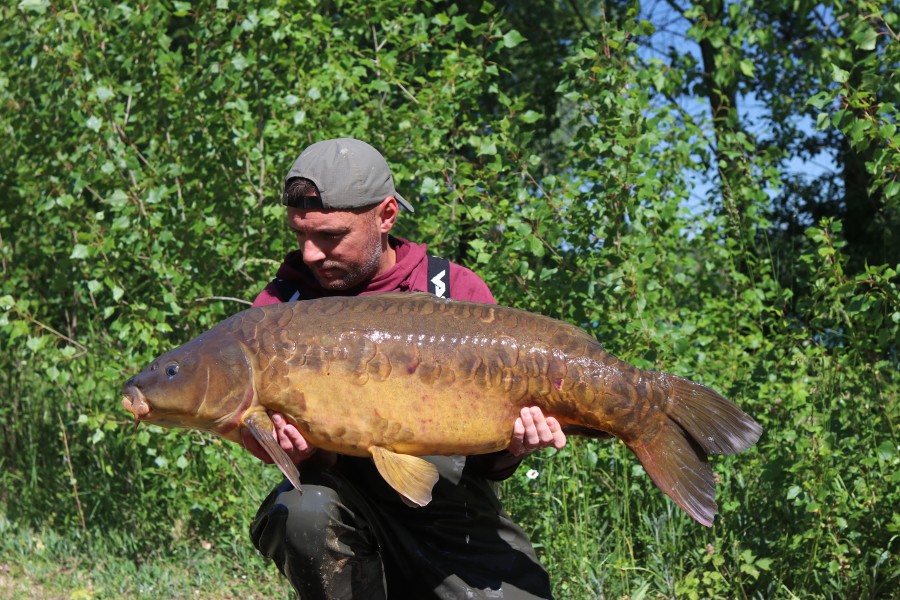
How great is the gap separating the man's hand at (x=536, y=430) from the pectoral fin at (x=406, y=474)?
0.83ft

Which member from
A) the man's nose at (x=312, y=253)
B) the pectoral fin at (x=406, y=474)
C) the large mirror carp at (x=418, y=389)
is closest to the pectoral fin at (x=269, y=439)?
the large mirror carp at (x=418, y=389)

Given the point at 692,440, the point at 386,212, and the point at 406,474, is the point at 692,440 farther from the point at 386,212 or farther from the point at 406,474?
the point at 386,212

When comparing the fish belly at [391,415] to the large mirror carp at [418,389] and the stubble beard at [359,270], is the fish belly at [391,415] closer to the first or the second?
the large mirror carp at [418,389]

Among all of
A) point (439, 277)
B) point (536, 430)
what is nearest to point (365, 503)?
point (536, 430)

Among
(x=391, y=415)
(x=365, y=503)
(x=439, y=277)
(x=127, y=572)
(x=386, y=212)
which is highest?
(x=386, y=212)

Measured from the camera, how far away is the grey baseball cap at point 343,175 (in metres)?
3.00

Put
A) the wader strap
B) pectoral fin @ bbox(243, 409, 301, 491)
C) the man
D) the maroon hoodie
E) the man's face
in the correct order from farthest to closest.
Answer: the wader strap → the maroon hoodie → the man's face → the man → pectoral fin @ bbox(243, 409, 301, 491)

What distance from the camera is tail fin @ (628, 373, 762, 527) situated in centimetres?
279

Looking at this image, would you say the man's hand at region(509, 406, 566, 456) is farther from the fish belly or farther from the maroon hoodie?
the maroon hoodie

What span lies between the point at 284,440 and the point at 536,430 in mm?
627

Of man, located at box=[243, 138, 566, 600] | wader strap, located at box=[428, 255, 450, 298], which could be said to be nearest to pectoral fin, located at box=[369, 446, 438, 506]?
man, located at box=[243, 138, 566, 600]

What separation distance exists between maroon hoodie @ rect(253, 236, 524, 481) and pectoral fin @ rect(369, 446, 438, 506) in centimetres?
39

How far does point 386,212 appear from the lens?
10.3 feet

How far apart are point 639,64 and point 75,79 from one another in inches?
104
